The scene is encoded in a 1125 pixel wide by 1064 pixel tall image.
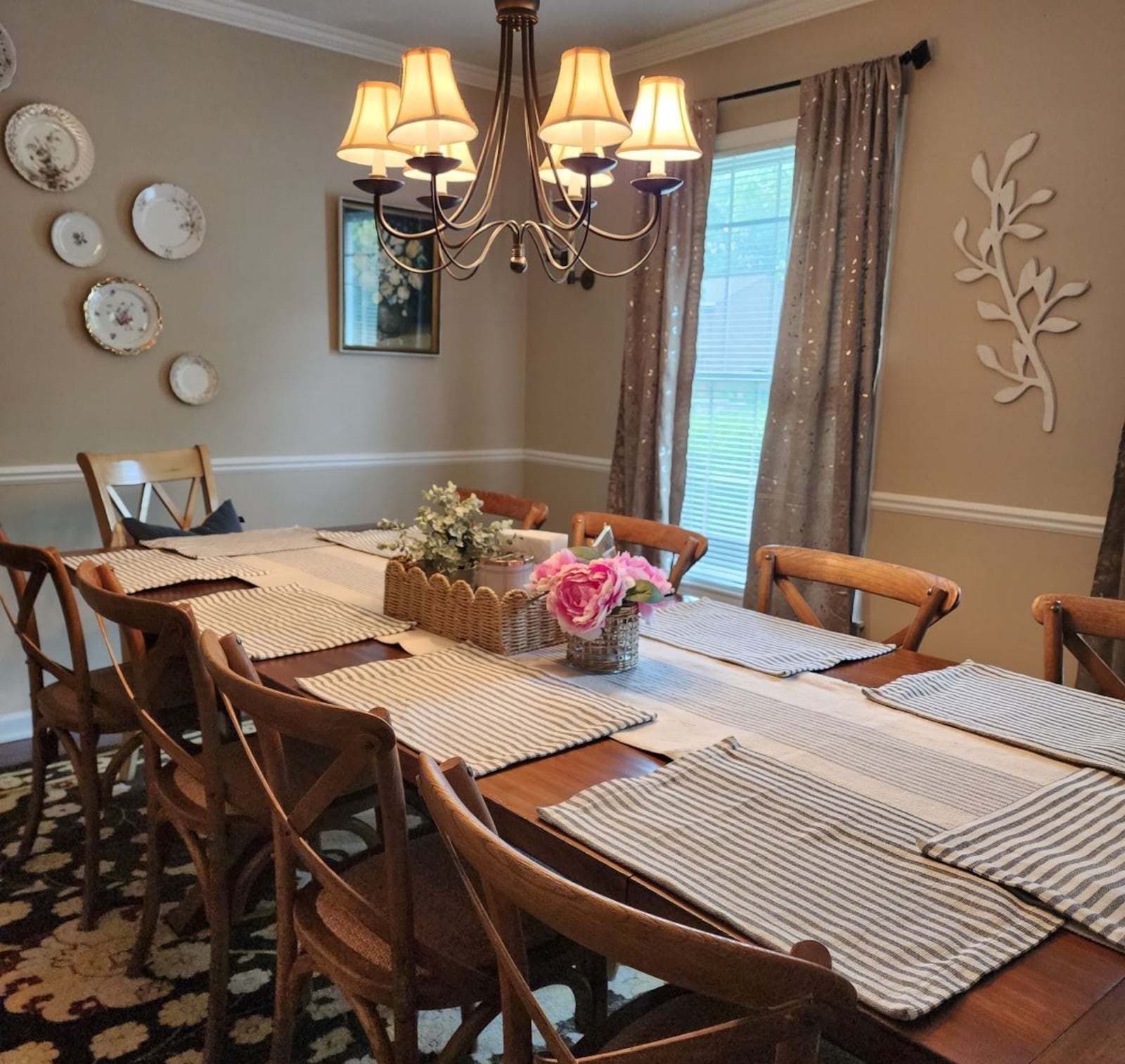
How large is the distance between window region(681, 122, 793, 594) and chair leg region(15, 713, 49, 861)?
A: 7.91 feet

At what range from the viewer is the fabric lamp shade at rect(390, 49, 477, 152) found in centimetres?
173

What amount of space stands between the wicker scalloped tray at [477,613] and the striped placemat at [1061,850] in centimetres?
87

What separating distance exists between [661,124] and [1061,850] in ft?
4.88

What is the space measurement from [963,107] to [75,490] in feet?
10.7

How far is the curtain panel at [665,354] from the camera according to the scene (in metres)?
3.52

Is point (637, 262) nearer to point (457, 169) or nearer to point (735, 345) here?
point (735, 345)

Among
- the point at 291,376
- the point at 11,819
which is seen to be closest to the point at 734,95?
the point at 291,376

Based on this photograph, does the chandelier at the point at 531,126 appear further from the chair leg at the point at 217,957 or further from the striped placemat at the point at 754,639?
the chair leg at the point at 217,957

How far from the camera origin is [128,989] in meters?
1.91

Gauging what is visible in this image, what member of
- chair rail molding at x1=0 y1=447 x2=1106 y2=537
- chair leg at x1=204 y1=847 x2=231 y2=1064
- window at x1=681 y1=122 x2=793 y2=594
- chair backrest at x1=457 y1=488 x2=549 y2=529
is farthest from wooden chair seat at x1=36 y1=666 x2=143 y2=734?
window at x1=681 y1=122 x2=793 y2=594

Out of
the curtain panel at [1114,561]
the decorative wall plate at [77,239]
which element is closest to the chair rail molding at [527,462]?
the curtain panel at [1114,561]

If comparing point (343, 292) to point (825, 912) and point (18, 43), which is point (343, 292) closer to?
point (18, 43)

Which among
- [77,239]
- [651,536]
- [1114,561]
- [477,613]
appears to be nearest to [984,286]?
[1114,561]

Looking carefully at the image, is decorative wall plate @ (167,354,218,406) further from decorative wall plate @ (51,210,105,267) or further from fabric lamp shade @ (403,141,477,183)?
fabric lamp shade @ (403,141,477,183)
